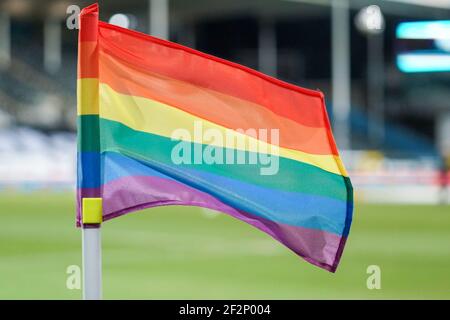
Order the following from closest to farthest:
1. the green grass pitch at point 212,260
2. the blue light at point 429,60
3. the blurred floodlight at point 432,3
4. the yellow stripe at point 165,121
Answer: the yellow stripe at point 165,121 → the green grass pitch at point 212,260 → the blue light at point 429,60 → the blurred floodlight at point 432,3

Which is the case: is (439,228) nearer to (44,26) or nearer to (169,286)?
(169,286)

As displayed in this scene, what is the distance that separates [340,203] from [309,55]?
46177mm

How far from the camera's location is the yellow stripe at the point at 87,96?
4152 mm

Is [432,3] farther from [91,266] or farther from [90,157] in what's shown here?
[91,266]

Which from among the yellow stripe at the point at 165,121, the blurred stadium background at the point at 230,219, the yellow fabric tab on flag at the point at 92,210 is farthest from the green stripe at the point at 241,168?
the blurred stadium background at the point at 230,219

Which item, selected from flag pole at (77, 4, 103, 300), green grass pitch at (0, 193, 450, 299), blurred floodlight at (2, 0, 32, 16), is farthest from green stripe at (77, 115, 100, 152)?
blurred floodlight at (2, 0, 32, 16)

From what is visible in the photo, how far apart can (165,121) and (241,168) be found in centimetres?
37

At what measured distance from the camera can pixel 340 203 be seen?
14.9 feet

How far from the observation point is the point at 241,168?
458 cm

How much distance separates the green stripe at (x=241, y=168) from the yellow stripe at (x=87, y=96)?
24 cm

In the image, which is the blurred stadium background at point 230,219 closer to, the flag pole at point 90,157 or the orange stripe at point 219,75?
the orange stripe at point 219,75

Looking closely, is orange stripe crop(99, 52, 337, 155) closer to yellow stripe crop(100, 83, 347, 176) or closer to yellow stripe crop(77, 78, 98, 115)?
yellow stripe crop(100, 83, 347, 176)
